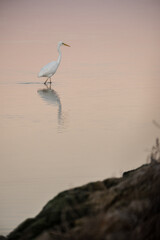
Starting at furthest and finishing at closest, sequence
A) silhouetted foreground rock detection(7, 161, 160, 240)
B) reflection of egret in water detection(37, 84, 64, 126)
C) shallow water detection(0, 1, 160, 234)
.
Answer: reflection of egret in water detection(37, 84, 64, 126) < shallow water detection(0, 1, 160, 234) < silhouetted foreground rock detection(7, 161, 160, 240)

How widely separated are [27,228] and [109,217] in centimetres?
66

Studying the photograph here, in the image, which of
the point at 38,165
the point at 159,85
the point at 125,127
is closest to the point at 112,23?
the point at 159,85

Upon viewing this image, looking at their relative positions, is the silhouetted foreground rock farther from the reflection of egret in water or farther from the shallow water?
the reflection of egret in water

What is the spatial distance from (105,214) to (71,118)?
528cm

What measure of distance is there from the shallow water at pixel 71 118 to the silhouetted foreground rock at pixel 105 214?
8.7 inches

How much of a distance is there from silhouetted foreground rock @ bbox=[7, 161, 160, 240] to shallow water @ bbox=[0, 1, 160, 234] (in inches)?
8.7

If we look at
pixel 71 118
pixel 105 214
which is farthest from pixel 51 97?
pixel 105 214

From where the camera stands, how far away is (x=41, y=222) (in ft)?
10.3

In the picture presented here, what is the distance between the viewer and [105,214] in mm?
2801

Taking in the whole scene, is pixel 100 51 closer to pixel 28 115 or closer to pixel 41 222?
pixel 28 115

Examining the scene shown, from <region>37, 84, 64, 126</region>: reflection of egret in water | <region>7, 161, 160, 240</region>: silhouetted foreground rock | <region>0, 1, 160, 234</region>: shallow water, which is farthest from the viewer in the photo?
<region>37, 84, 64, 126</region>: reflection of egret in water

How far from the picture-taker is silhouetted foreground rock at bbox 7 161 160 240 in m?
2.61

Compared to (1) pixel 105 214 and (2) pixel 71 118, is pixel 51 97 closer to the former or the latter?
(2) pixel 71 118

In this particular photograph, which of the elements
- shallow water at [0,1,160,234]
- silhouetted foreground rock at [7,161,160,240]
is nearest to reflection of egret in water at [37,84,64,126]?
shallow water at [0,1,160,234]
